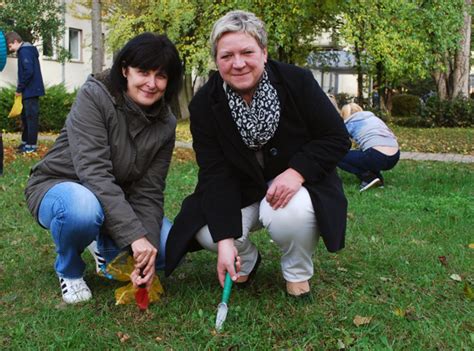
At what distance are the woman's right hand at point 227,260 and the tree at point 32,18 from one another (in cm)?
1519

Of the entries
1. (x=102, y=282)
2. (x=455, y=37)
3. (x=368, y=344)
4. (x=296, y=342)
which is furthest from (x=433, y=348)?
(x=455, y=37)

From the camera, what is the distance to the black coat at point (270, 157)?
2.85 meters

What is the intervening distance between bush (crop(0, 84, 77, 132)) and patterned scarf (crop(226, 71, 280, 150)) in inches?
472

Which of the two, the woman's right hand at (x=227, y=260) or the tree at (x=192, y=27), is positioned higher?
the tree at (x=192, y=27)

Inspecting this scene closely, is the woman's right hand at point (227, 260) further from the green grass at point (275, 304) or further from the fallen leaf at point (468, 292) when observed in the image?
the fallen leaf at point (468, 292)

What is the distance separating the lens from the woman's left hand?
110 inches

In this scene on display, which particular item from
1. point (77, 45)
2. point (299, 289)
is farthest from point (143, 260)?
point (77, 45)

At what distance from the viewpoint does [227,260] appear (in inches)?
108

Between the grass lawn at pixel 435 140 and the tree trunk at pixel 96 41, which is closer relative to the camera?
the tree trunk at pixel 96 41

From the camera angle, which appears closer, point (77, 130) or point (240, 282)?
point (77, 130)

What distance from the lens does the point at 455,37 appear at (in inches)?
766

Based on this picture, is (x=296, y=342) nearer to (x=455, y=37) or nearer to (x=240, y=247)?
(x=240, y=247)

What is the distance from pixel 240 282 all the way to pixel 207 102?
936 millimetres

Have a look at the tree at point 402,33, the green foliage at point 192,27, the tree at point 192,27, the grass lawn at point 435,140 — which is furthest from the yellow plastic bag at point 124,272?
the tree at point 402,33
